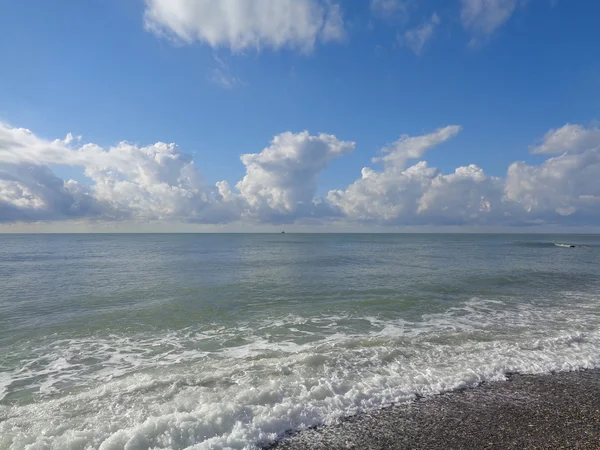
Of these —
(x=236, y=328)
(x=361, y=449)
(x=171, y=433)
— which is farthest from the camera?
(x=236, y=328)

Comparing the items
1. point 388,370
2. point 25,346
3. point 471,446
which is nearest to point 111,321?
point 25,346

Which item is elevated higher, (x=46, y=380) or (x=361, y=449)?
(x=361, y=449)

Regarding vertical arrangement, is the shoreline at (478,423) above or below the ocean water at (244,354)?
above

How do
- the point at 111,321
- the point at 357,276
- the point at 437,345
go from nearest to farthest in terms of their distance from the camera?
the point at 437,345
the point at 111,321
the point at 357,276

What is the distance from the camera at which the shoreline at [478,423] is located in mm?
6039

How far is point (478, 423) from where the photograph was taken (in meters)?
6.67

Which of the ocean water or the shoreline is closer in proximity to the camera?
the shoreline

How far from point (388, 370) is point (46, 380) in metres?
9.80

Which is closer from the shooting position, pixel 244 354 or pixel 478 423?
pixel 478 423

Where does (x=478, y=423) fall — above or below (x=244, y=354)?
above

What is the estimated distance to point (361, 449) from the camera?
589 cm

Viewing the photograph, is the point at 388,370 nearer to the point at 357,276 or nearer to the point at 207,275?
the point at 357,276

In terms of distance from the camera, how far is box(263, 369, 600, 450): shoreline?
6039 millimetres

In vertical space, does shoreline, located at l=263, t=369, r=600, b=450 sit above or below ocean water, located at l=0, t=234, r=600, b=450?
above
